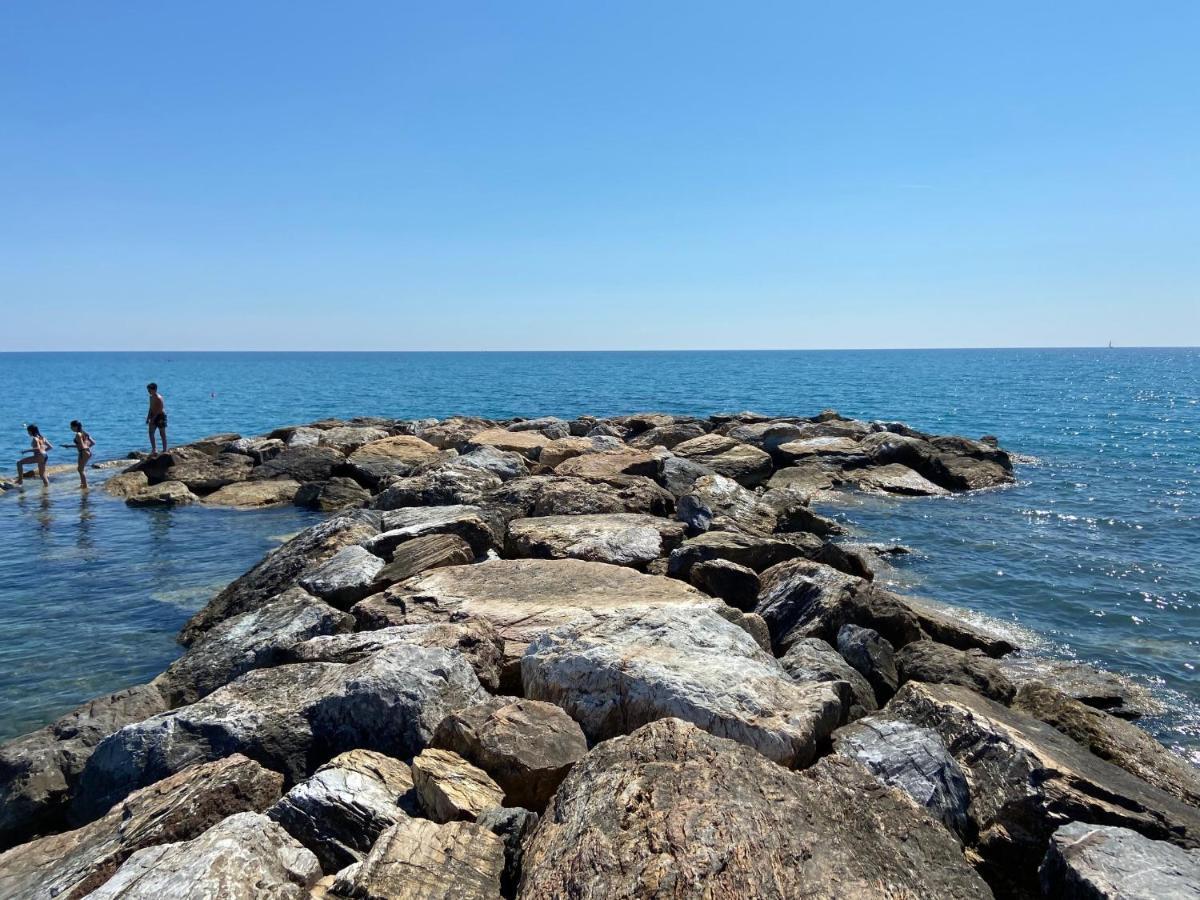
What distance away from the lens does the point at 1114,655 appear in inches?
419

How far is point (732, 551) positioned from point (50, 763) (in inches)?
302

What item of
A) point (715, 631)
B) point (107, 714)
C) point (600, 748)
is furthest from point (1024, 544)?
point (107, 714)

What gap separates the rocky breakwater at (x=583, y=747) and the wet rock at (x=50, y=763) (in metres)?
0.02

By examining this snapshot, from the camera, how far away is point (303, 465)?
21.1 metres

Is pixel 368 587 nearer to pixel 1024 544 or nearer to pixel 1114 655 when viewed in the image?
pixel 1114 655

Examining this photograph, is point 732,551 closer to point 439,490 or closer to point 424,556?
point 424,556

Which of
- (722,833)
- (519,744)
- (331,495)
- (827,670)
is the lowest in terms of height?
(331,495)

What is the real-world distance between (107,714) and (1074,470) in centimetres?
2815

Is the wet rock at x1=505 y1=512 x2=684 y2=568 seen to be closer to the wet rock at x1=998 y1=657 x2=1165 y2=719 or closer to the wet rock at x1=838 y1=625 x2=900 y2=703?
the wet rock at x1=838 y1=625 x2=900 y2=703

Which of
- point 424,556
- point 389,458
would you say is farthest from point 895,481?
point 424,556

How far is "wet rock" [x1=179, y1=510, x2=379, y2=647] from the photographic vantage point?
410 inches

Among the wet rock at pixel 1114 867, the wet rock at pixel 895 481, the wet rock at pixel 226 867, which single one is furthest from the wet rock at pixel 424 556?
the wet rock at pixel 895 481

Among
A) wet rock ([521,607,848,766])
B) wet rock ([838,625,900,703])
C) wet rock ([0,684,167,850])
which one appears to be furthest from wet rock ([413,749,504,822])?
wet rock ([838,625,900,703])

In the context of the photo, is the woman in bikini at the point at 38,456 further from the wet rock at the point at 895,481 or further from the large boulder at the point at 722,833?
→ the large boulder at the point at 722,833
